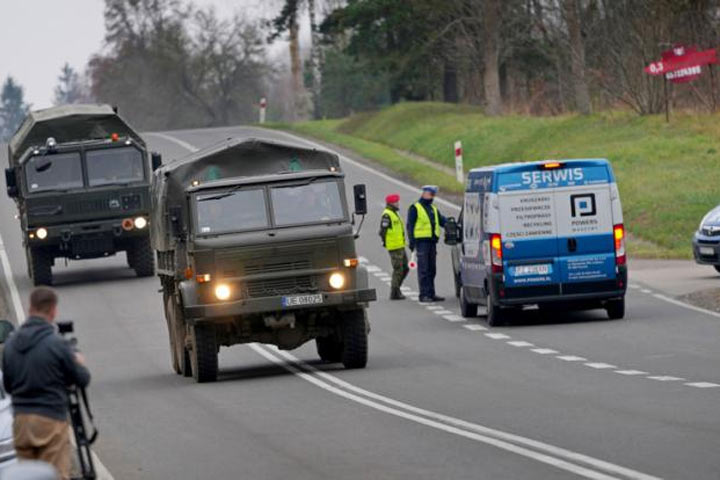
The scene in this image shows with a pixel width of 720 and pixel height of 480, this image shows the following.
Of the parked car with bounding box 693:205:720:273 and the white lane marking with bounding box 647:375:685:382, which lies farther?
the parked car with bounding box 693:205:720:273

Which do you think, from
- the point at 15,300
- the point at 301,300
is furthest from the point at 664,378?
the point at 15,300

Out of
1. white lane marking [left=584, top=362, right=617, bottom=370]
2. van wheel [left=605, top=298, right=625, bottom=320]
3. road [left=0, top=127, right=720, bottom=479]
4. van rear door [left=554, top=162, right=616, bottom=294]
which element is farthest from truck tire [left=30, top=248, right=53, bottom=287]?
white lane marking [left=584, top=362, right=617, bottom=370]

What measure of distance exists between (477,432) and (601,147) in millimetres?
36659

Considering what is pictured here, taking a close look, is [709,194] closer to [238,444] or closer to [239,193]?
[239,193]

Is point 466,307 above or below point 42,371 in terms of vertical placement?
below

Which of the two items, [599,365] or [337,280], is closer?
[599,365]

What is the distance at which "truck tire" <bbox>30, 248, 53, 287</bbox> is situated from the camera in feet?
119

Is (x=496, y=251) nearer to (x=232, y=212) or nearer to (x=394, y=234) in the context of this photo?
(x=232, y=212)

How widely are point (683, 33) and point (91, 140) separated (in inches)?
1022

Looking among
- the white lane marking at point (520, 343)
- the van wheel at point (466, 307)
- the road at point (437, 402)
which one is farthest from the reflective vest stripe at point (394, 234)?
the white lane marking at point (520, 343)

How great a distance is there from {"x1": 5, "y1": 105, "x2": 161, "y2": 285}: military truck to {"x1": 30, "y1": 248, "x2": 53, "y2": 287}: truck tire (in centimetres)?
2

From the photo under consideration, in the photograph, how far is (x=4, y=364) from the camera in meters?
10.5

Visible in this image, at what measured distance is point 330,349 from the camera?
22203 mm

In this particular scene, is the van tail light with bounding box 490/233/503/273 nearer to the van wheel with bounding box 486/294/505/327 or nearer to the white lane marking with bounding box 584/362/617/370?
the van wheel with bounding box 486/294/505/327
